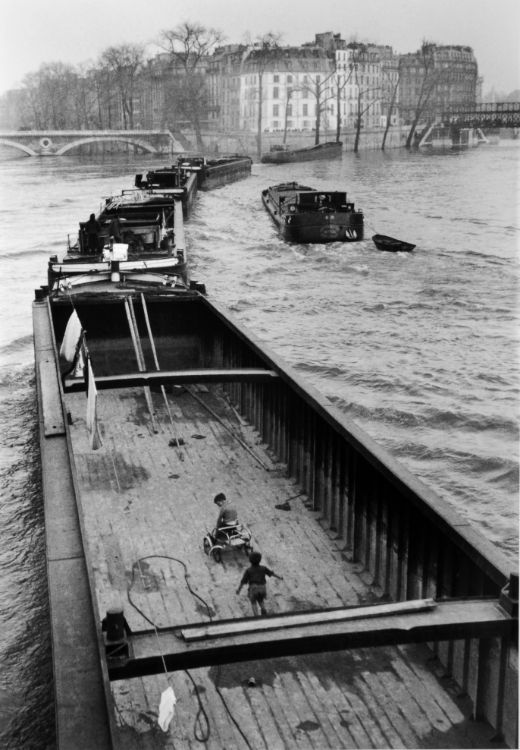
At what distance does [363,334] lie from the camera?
77.8 feet

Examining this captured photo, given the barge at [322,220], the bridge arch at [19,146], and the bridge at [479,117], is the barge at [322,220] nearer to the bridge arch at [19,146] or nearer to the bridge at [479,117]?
the bridge arch at [19,146]

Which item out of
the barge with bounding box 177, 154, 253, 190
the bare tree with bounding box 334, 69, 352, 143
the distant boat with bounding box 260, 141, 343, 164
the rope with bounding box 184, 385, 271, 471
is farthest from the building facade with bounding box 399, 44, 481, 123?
the rope with bounding box 184, 385, 271, 471

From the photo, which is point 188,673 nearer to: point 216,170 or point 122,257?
point 122,257

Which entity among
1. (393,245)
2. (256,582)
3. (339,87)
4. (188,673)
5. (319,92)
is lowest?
(393,245)

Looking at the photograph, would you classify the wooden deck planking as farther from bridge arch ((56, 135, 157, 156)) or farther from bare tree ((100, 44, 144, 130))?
bare tree ((100, 44, 144, 130))

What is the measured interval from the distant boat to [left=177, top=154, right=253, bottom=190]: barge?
1003cm

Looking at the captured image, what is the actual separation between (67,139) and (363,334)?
7906 centimetres

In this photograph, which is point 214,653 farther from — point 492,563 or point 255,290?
point 255,290

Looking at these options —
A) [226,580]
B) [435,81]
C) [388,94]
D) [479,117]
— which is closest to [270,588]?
[226,580]

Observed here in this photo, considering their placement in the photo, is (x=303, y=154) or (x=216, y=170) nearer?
(x=216, y=170)

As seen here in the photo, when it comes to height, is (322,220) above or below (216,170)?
below

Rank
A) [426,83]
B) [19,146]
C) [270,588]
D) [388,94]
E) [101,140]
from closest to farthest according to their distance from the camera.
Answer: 1. [270,588]
2. [19,146]
3. [101,140]
4. [426,83]
5. [388,94]

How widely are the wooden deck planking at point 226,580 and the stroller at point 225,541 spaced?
7 cm

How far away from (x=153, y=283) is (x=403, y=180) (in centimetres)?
4720
